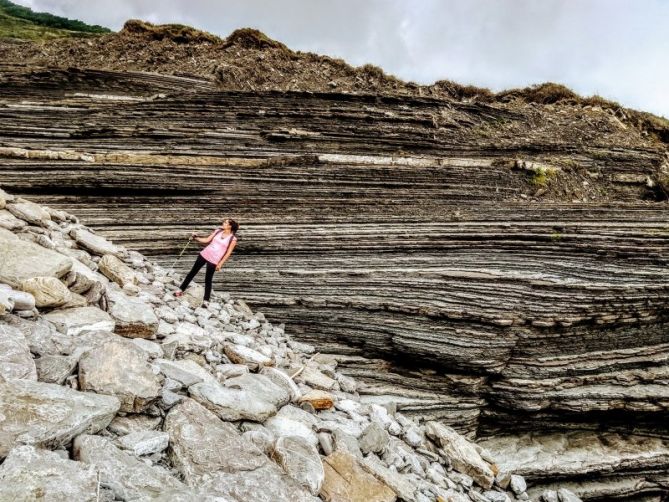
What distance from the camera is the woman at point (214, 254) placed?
8172 mm

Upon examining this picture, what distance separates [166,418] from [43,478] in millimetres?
1155

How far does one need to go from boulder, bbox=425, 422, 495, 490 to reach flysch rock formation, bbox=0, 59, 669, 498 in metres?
1.57

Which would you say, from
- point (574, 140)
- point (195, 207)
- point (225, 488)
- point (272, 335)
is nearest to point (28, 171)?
point (195, 207)

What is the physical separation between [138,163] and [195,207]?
6.47ft

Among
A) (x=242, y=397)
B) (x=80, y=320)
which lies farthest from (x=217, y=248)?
(x=242, y=397)

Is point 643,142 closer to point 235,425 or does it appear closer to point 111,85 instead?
point 235,425

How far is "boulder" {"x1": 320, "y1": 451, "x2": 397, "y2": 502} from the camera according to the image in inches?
147

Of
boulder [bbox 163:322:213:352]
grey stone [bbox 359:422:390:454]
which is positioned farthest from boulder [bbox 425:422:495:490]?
boulder [bbox 163:322:213:352]

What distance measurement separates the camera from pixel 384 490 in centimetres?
414

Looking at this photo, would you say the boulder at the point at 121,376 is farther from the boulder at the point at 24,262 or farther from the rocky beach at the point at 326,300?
the boulder at the point at 24,262

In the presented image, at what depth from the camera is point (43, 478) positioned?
92.3 inches

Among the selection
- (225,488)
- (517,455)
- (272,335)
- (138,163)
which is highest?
(138,163)

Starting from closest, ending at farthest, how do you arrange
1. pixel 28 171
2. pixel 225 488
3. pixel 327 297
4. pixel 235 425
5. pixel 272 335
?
1. pixel 225 488
2. pixel 235 425
3. pixel 272 335
4. pixel 327 297
5. pixel 28 171

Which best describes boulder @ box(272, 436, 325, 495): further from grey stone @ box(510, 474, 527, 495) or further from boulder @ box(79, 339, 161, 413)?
grey stone @ box(510, 474, 527, 495)
